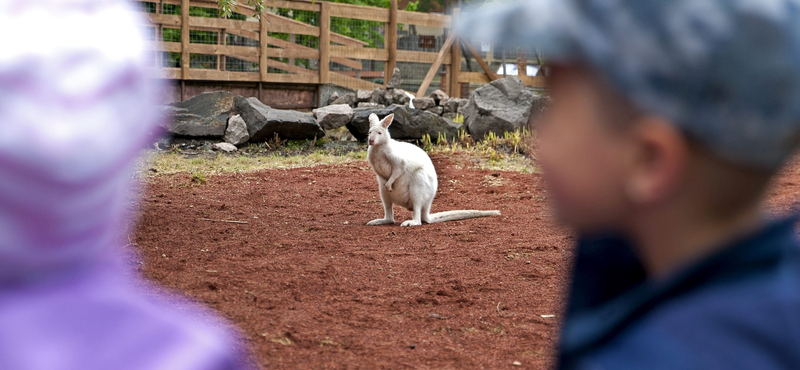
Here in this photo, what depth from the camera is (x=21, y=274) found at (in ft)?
2.13

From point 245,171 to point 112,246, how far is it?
811 centimetres

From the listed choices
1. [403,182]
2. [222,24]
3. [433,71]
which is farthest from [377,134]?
[433,71]

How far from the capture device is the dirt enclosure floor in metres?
2.87

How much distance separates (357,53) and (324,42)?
2.87 ft

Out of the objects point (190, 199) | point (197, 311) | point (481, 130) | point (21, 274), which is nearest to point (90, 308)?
point (21, 274)

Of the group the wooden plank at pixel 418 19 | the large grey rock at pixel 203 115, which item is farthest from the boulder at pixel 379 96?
the large grey rock at pixel 203 115

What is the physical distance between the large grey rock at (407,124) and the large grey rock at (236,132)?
5.83 ft

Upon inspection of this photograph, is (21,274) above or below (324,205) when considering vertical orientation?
above

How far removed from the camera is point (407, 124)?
11164 millimetres

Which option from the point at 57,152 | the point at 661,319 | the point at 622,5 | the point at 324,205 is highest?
the point at 622,5

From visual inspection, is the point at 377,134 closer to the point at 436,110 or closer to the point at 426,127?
the point at 426,127

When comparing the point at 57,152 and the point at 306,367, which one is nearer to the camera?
the point at 57,152

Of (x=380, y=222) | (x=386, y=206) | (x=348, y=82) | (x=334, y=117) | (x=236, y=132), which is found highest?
(x=348, y=82)

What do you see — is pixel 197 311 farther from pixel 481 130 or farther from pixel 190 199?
pixel 481 130
